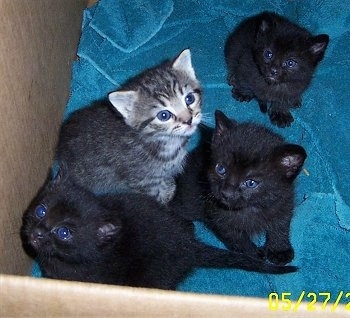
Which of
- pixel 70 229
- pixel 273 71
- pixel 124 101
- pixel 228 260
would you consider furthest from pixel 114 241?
pixel 273 71

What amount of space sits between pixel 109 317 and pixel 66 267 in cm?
54

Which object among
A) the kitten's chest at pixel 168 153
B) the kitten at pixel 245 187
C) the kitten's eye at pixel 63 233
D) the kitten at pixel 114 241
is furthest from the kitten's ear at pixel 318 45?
the kitten's eye at pixel 63 233

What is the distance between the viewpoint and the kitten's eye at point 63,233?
178 cm

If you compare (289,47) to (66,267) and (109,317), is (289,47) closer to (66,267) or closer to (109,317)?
(66,267)

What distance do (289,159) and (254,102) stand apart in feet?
3.47

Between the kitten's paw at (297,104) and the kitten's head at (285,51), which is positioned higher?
the kitten's head at (285,51)

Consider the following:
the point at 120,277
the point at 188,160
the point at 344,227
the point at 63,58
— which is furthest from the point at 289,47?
the point at 120,277

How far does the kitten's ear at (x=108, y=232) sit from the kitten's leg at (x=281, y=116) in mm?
1227

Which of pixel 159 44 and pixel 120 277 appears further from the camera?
pixel 159 44

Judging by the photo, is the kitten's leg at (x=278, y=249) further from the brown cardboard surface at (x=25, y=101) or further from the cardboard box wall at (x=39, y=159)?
the brown cardboard surface at (x=25, y=101)

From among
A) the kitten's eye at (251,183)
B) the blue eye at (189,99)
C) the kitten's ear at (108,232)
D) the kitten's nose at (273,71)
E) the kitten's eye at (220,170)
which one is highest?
the kitten's nose at (273,71)

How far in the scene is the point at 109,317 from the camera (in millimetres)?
1382

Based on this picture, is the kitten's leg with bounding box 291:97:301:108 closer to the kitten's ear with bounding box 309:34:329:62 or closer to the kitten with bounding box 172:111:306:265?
the kitten's ear with bounding box 309:34:329:62

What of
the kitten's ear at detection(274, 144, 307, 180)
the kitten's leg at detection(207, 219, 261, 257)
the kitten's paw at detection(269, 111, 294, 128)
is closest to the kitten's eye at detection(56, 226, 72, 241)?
the kitten's leg at detection(207, 219, 261, 257)
